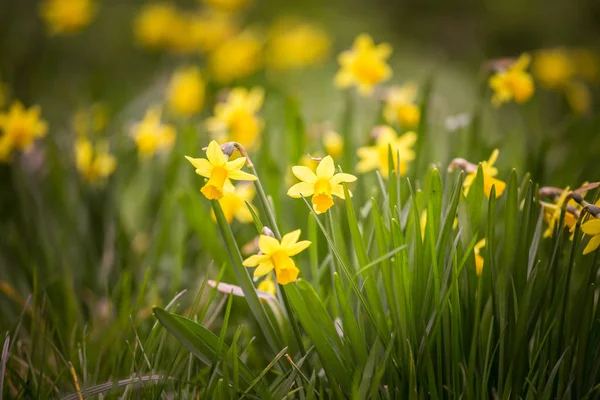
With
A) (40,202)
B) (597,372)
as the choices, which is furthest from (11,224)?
(597,372)

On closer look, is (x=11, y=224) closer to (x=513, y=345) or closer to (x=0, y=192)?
(x=0, y=192)

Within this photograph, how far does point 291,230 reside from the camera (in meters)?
1.53

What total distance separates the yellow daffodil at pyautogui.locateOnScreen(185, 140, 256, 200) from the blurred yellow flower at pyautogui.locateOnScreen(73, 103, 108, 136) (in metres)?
1.02

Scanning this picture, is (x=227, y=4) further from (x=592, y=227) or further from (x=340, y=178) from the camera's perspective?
(x=592, y=227)

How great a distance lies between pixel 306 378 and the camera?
0.96 metres

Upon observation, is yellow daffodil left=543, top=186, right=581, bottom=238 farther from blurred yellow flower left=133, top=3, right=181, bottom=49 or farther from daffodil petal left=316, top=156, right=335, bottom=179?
blurred yellow flower left=133, top=3, right=181, bottom=49

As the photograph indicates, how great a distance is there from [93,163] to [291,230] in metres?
0.67

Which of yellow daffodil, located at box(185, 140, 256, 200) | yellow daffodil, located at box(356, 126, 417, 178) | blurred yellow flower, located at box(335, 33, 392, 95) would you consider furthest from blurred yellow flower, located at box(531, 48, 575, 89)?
yellow daffodil, located at box(185, 140, 256, 200)

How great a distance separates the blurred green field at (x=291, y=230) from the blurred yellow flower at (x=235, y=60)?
0.6 inches

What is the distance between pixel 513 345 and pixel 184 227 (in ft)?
4.17

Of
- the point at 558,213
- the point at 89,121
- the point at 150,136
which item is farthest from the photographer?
the point at 89,121

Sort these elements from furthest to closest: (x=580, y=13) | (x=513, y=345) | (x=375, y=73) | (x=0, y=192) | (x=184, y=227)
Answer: (x=580, y=13) → (x=184, y=227) → (x=0, y=192) → (x=375, y=73) → (x=513, y=345)

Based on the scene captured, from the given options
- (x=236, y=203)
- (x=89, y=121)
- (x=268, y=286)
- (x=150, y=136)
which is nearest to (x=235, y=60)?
(x=89, y=121)

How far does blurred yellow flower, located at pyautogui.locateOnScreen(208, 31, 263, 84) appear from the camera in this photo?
2.78 meters
